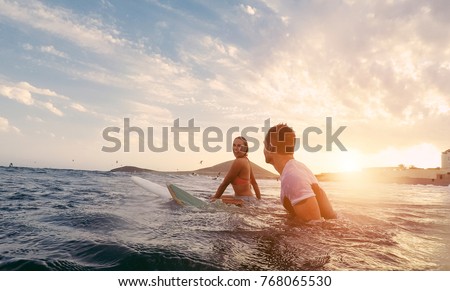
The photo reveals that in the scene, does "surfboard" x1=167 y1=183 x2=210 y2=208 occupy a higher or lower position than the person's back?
lower

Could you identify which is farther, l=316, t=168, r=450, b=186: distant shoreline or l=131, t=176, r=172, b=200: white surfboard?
l=316, t=168, r=450, b=186: distant shoreline

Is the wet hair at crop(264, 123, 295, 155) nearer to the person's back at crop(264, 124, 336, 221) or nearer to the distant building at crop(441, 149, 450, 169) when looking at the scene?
the person's back at crop(264, 124, 336, 221)

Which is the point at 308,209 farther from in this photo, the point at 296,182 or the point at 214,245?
the point at 214,245

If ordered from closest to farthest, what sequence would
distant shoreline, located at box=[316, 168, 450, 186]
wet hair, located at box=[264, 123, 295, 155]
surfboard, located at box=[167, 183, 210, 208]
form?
wet hair, located at box=[264, 123, 295, 155] < surfboard, located at box=[167, 183, 210, 208] < distant shoreline, located at box=[316, 168, 450, 186]

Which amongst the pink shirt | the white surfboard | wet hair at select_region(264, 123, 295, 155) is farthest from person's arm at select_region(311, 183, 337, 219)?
the white surfboard

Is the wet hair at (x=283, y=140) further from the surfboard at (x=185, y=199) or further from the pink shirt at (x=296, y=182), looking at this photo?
the surfboard at (x=185, y=199)

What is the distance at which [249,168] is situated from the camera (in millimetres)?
10547

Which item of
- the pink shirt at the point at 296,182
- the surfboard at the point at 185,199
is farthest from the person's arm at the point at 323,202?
the surfboard at the point at 185,199

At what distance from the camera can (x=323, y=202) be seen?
5.27 meters

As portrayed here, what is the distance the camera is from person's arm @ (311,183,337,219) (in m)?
4.89

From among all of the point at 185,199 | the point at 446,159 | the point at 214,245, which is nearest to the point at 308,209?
the point at 214,245

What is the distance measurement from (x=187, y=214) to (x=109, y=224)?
2.05 metres
